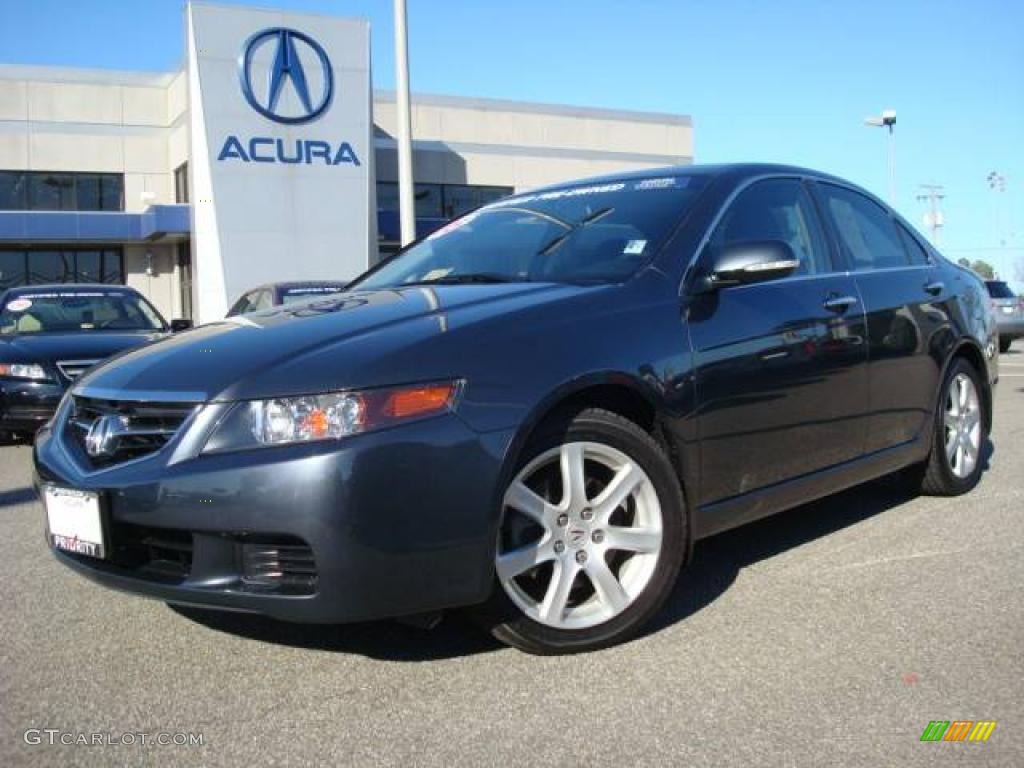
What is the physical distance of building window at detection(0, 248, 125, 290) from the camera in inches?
1245

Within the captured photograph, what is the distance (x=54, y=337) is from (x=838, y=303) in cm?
655

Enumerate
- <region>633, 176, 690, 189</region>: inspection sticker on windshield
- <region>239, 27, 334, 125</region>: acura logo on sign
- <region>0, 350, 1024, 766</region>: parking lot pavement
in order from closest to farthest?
<region>0, 350, 1024, 766</region>: parking lot pavement, <region>633, 176, 690, 189</region>: inspection sticker on windshield, <region>239, 27, 334, 125</region>: acura logo on sign

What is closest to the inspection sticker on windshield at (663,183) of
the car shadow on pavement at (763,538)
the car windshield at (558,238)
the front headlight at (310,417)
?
the car windshield at (558,238)

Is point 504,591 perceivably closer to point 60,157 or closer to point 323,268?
point 323,268

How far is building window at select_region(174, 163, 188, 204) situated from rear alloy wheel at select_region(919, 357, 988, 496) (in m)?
28.5

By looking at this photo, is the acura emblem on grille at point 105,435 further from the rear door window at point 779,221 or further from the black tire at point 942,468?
the black tire at point 942,468

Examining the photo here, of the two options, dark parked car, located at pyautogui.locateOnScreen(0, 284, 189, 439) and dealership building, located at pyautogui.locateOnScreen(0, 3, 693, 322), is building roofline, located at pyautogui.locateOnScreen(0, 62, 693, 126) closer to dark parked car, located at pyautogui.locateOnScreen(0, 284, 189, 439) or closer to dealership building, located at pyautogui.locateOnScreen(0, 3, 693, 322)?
dealership building, located at pyautogui.locateOnScreen(0, 3, 693, 322)

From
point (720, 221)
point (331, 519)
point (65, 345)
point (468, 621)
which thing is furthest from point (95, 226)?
point (331, 519)

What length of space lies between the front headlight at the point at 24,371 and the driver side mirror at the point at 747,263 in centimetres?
589

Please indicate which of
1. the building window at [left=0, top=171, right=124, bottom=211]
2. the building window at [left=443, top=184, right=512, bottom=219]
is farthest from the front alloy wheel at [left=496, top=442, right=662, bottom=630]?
the building window at [left=0, top=171, right=124, bottom=211]

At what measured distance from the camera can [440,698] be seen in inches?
109

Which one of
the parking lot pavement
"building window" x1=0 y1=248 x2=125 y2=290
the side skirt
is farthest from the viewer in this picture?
"building window" x1=0 y1=248 x2=125 y2=290

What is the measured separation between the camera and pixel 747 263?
345 centimetres

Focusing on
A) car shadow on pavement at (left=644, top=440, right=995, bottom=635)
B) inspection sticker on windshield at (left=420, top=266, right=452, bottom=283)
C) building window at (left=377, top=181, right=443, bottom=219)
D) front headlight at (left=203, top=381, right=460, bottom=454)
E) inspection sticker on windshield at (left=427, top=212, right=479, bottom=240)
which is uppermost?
building window at (left=377, top=181, right=443, bottom=219)
